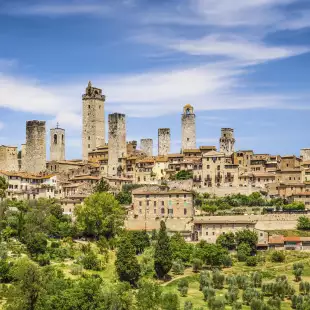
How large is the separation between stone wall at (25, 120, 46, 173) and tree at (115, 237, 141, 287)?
103 feet

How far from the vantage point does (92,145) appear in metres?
89.1

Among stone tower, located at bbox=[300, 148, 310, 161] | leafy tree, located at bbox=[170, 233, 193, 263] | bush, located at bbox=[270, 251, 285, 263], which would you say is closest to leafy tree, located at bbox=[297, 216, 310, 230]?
bush, located at bbox=[270, 251, 285, 263]

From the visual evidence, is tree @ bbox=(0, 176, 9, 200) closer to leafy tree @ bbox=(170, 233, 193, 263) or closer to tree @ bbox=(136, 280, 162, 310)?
leafy tree @ bbox=(170, 233, 193, 263)

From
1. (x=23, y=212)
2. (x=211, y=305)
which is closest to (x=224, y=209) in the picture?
(x=23, y=212)

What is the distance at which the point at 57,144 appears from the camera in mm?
90562

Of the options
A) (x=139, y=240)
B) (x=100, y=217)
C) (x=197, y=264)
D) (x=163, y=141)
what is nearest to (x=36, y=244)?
(x=100, y=217)

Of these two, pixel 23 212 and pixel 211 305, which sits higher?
pixel 23 212

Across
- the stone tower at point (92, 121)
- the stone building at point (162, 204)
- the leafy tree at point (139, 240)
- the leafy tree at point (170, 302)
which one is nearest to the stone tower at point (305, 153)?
the stone tower at point (92, 121)

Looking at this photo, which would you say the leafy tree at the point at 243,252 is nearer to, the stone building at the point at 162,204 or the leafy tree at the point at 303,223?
the leafy tree at the point at 303,223

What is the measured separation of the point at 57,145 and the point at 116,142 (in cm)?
953

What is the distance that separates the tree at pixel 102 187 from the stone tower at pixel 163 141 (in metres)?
16.5

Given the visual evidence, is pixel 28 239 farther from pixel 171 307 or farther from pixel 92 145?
pixel 92 145

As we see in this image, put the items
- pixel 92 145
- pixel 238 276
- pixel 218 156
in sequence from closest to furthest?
pixel 238 276 → pixel 218 156 → pixel 92 145

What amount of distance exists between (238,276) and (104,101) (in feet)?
140
